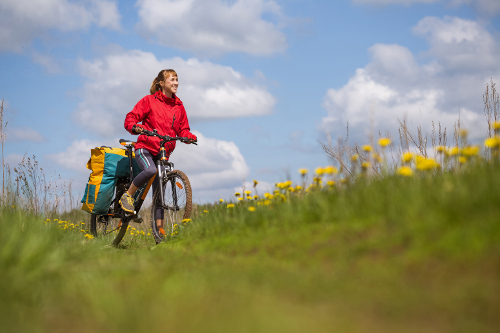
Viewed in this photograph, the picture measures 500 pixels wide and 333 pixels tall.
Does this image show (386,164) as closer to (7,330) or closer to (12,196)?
(7,330)

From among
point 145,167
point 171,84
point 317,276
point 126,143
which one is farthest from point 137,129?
point 317,276

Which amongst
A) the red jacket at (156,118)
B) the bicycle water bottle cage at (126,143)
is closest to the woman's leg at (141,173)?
the red jacket at (156,118)

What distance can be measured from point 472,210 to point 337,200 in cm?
120

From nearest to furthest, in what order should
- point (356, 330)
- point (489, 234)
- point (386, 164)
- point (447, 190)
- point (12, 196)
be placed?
point (356, 330)
point (489, 234)
point (447, 190)
point (386, 164)
point (12, 196)

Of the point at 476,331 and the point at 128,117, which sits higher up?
the point at 128,117

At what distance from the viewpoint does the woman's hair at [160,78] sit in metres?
7.44

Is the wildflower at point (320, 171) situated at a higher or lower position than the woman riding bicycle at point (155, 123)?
lower

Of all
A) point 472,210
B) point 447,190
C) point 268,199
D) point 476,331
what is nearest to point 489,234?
point 472,210

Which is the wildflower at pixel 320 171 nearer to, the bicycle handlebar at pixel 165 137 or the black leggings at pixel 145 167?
the bicycle handlebar at pixel 165 137

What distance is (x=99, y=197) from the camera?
8.33 m

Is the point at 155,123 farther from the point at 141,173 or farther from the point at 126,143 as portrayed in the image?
the point at 141,173

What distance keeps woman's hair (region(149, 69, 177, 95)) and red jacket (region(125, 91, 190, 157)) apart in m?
0.18

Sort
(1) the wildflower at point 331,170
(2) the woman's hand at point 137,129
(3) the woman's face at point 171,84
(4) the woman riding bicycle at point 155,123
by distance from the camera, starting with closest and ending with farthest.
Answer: (1) the wildflower at point 331,170 → (2) the woman's hand at point 137,129 → (4) the woman riding bicycle at point 155,123 → (3) the woman's face at point 171,84

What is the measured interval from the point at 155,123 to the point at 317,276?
491 cm
